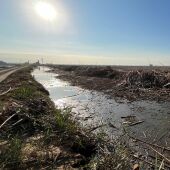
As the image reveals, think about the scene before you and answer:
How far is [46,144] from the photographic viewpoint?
8.75m

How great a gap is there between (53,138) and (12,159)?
235 centimetres

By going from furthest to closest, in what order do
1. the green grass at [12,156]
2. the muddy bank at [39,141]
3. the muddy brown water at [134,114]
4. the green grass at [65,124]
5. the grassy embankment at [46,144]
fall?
the muddy brown water at [134,114] → the green grass at [65,124] → the muddy bank at [39,141] → the grassy embankment at [46,144] → the green grass at [12,156]

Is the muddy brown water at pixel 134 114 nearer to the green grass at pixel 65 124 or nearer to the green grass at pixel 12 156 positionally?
the green grass at pixel 65 124

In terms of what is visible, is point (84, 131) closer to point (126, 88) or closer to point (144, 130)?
point (144, 130)

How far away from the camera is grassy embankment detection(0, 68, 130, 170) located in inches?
276

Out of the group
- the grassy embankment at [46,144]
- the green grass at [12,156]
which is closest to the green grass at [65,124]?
the grassy embankment at [46,144]

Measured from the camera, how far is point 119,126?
12000mm

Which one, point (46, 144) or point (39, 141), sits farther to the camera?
point (39, 141)

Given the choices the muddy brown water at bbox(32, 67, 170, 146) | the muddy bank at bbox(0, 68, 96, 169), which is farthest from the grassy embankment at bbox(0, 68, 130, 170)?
the muddy brown water at bbox(32, 67, 170, 146)

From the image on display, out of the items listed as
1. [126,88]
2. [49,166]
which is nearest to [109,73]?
[126,88]

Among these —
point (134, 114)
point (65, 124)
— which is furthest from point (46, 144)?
point (134, 114)

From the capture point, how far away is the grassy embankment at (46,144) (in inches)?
276

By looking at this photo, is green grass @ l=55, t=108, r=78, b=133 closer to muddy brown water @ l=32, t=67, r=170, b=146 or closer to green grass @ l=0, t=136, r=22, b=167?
muddy brown water @ l=32, t=67, r=170, b=146

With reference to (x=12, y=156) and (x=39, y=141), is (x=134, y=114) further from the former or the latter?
(x=12, y=156)
